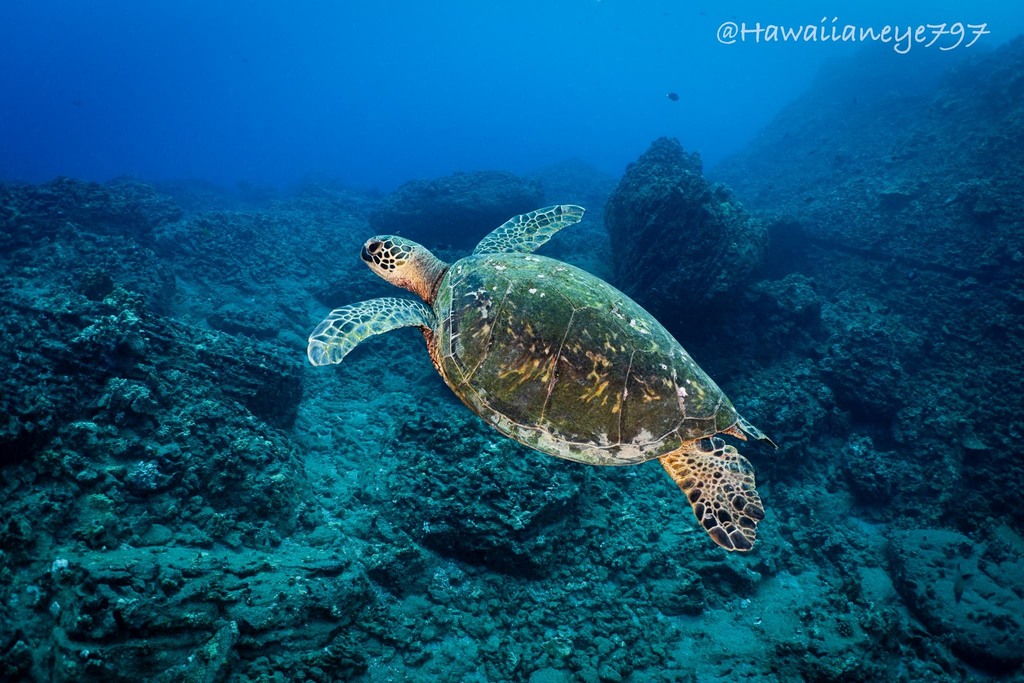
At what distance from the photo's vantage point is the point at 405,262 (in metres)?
4.77

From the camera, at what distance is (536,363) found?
3.41 metres

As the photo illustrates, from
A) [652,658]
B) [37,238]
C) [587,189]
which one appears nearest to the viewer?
[652,658]

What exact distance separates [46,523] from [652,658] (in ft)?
16.2

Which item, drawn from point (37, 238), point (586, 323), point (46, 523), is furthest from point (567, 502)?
point (37, 238)

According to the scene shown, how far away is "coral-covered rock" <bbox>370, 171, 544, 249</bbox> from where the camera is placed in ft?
45.5

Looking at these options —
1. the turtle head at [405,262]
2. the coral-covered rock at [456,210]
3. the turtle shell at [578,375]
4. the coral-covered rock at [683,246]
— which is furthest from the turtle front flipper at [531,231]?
the coral-covered rock at [456,210]

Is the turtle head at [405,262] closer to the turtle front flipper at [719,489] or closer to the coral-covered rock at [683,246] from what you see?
the turtle front flipper at [719,489]

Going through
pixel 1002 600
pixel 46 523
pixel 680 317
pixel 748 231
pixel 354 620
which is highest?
pixel 748 231

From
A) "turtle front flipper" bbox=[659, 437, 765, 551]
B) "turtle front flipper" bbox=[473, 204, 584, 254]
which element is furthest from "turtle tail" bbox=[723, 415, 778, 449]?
"turtle front flipper" bbox=[473, 204, 584, 254]

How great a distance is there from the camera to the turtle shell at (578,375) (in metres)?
3.23

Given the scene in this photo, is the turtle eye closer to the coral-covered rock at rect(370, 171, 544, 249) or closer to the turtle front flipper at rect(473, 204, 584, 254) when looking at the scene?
the turtle front flipper at rect(473, 204, 584, 254)

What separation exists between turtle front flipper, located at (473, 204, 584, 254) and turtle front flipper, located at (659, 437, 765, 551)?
3117 millimetres

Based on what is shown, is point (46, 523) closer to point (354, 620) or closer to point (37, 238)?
point (354, 620)

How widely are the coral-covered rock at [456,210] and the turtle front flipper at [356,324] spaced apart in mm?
9359
